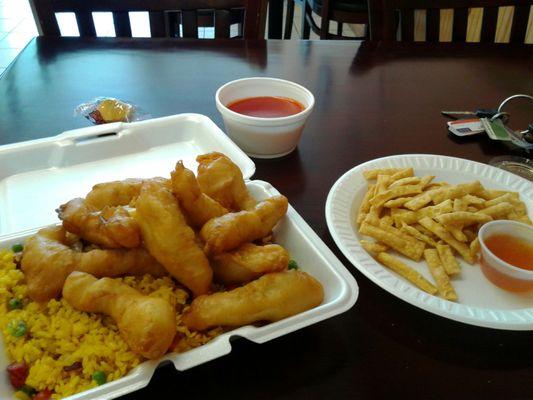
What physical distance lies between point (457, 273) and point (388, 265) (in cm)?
16

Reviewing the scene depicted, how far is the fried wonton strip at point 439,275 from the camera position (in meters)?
0.94

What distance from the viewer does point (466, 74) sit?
6.19 feet

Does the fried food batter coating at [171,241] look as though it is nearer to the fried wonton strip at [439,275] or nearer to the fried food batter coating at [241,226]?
the fried food batter coating at [241,226]

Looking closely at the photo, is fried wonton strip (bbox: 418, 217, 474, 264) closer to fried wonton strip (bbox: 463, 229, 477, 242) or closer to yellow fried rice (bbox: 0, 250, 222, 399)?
fried wonton strip (bbox: 463, 229, 477, 242)

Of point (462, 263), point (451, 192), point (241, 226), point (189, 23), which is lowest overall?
point (462, 263)

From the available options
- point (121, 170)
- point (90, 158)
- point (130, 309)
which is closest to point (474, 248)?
point (130, 309)

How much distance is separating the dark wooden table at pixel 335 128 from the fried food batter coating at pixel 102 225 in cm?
24

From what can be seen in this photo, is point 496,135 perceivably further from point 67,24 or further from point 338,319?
point 67,24

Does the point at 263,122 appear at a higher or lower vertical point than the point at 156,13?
lower

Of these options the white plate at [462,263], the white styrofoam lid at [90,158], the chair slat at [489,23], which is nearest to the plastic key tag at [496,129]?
the white plate at [462,263]

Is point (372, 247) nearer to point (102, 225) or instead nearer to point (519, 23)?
point (102, 225)

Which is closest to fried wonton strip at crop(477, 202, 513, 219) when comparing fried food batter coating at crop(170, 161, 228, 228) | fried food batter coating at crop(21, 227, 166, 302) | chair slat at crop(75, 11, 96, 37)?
fried food batter coating at crop(170, 161, 228, 228)

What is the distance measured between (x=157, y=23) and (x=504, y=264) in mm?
1760

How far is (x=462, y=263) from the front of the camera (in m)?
1.06
